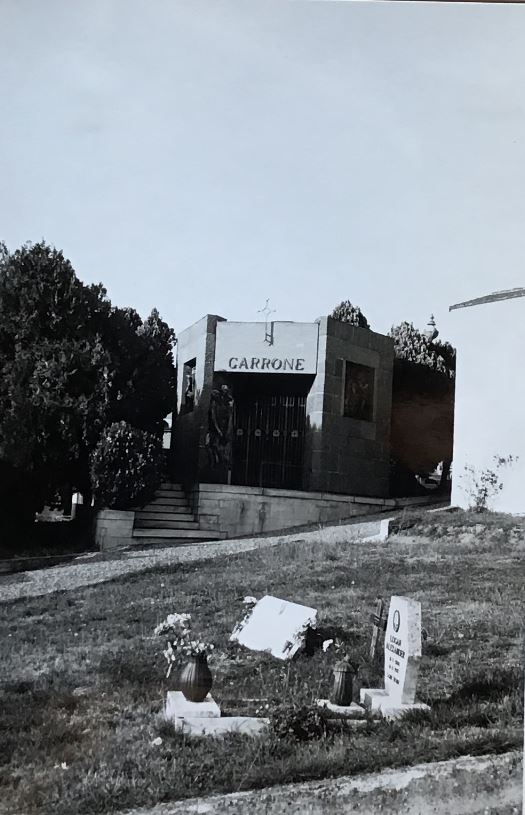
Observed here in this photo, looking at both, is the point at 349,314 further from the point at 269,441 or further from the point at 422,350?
the point at 269,441

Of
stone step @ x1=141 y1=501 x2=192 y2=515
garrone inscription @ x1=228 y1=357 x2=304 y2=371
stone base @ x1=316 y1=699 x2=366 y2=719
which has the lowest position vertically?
stone base @ x1=316 y1=699 x2=366 y2=719

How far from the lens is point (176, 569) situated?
2879 mm

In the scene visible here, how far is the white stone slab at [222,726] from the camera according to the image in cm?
240

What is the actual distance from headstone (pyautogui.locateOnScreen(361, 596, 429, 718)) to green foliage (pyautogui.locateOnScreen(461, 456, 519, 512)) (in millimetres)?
525

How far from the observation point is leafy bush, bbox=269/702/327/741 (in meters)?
2.44

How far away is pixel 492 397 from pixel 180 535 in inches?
54.6

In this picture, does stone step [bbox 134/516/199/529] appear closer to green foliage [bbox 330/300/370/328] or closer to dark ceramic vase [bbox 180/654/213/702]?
dark ceramic vase [bbox 180/654/213/702]

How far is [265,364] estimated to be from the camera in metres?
3.31

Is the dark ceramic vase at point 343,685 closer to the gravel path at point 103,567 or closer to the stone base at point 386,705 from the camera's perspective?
the stone base at point 386,705

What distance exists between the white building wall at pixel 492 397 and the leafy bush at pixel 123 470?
125 cm

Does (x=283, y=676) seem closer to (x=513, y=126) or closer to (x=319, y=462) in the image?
(x=319, y=462)

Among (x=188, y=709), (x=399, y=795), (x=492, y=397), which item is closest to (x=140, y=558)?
(x=188, y=709)

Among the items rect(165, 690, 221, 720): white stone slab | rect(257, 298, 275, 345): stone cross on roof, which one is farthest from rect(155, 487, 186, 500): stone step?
rect(165, 690, 221, 720): white stone slab

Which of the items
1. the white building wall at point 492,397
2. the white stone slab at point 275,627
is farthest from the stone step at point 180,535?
the white building wall at point 492,397
